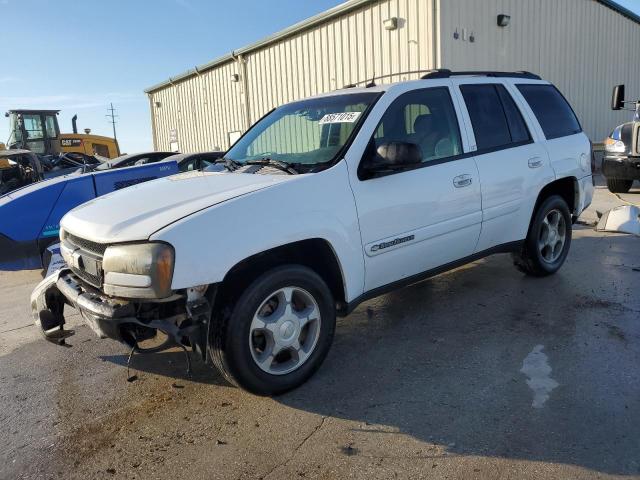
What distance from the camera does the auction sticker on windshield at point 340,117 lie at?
11.9ft

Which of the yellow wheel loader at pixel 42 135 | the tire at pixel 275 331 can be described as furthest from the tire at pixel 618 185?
the yellow wheel loader at pixel 42 135

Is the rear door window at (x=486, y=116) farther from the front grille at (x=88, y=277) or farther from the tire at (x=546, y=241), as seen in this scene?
the front grille at (x=88, y=277)

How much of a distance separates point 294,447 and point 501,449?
1.02m

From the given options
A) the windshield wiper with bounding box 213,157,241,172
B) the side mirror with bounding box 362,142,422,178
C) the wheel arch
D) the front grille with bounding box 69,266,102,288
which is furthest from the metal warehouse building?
the front grille with bounding box 69,266,102,288

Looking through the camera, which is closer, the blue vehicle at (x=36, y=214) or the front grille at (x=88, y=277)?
the front grille at (x=88, y=277)

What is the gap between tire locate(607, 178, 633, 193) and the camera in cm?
1067

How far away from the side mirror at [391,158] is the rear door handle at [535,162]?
5.76 feet

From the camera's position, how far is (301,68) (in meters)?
15.0

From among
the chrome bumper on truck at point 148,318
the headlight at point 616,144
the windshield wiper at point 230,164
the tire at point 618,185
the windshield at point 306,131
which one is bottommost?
the tire at point 618,185

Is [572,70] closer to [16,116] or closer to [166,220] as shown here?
[166,220]

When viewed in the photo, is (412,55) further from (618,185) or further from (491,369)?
(491,369)

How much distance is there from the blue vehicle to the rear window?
460 cm

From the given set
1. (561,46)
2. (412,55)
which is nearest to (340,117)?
(412,55)

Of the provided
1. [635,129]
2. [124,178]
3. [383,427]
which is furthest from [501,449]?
[635,129]
